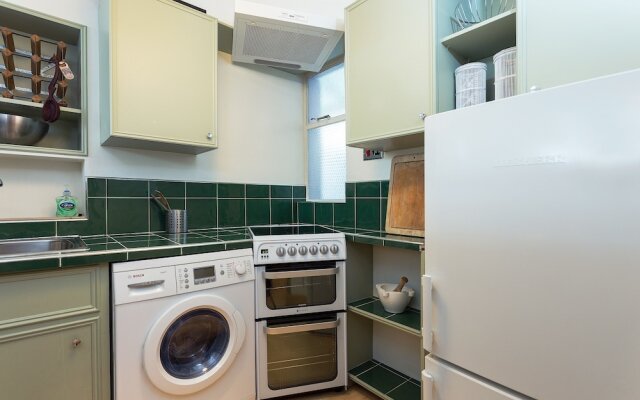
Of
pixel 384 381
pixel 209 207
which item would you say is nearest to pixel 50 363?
pixel 209 207

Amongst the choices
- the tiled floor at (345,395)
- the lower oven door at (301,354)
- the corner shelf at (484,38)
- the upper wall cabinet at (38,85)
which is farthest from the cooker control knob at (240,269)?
the corner shelf at (484,38)

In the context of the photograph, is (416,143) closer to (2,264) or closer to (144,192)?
(144,192)

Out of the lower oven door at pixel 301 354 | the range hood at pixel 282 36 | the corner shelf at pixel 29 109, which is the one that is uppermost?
the range hood at pixel 282 36

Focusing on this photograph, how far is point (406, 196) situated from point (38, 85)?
2158mm

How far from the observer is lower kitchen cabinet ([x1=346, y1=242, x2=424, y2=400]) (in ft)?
5.99

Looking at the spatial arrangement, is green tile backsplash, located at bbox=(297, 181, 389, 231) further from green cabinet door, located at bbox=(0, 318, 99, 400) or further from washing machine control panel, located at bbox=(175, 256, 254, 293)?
green cabinet door, located at bbox=(0, 318, 99, 400)

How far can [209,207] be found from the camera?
2.30m

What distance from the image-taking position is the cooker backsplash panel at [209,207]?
1.84 metres

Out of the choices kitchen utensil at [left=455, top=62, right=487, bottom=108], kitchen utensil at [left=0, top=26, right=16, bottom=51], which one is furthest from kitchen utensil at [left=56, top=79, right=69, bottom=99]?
kitchen utensil at [left=455, top=62, right=487, bottom=108]

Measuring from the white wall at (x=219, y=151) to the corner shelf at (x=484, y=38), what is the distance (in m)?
1.53

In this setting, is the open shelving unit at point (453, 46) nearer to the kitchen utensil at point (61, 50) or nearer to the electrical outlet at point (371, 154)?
the electrical outlet at point (371, 154)

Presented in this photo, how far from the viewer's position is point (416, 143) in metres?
1.83

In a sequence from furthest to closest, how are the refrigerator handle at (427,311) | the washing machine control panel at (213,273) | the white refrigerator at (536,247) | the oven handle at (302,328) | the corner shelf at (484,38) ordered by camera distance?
the oven handle at (302,328) < the washing machine control panel at (213,273) < the corner shelf at (484,38) < the refrigerator handle at (427,311) < the white refrigerator at (536,247)

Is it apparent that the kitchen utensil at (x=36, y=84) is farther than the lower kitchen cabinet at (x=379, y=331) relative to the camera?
No
